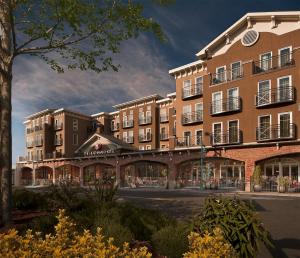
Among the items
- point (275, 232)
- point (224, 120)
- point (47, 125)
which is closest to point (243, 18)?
point (224, 120)

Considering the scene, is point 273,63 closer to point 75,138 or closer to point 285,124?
point 285,124

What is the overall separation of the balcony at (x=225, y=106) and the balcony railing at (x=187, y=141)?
435 centimetres

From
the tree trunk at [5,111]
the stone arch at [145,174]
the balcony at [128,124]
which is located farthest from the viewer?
the balcony at [128,124]

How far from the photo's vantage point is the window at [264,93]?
3171cm

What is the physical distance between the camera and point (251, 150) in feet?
105

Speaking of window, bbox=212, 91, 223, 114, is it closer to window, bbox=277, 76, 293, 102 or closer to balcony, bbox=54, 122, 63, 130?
window, bbox=277, 76, 293, 102

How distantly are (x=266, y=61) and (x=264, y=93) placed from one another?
10.7 feet

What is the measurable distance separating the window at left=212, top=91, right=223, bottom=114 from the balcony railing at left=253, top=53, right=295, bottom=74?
183 inches

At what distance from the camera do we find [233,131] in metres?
34.4

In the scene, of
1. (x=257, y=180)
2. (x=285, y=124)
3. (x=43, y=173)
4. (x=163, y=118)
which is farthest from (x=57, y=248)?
(x=43, y=173)

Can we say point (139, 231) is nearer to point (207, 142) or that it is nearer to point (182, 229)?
point (182, 229)

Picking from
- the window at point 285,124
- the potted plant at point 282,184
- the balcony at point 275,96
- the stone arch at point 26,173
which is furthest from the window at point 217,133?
the stone arch at point 26,173

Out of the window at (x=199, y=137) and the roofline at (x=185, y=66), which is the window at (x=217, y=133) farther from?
the roofline at (x=185, y=66)

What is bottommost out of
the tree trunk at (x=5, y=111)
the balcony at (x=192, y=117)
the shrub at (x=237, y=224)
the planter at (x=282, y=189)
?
the planter at (x=282, y=189)
